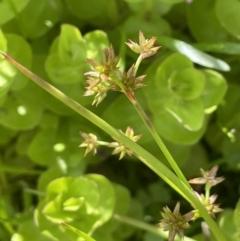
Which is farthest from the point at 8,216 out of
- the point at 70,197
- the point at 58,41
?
the point at 58,41

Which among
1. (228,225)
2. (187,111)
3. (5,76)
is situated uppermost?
(5,76)

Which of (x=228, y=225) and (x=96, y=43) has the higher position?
(x=96, y=43)

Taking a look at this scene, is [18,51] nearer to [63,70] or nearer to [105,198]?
[63,70]

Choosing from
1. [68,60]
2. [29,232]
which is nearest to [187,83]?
[68,60]

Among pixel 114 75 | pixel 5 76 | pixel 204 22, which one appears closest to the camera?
pixel 114 75

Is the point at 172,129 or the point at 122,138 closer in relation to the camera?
the point at 122,138

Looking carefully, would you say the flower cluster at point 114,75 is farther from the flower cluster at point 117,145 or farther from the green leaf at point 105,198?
Answer: the green leaf at point 105,198

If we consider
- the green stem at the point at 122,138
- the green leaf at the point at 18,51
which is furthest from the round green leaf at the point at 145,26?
the green stem at the point at 122,138

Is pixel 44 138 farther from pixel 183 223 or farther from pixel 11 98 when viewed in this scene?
pixel 183 223
